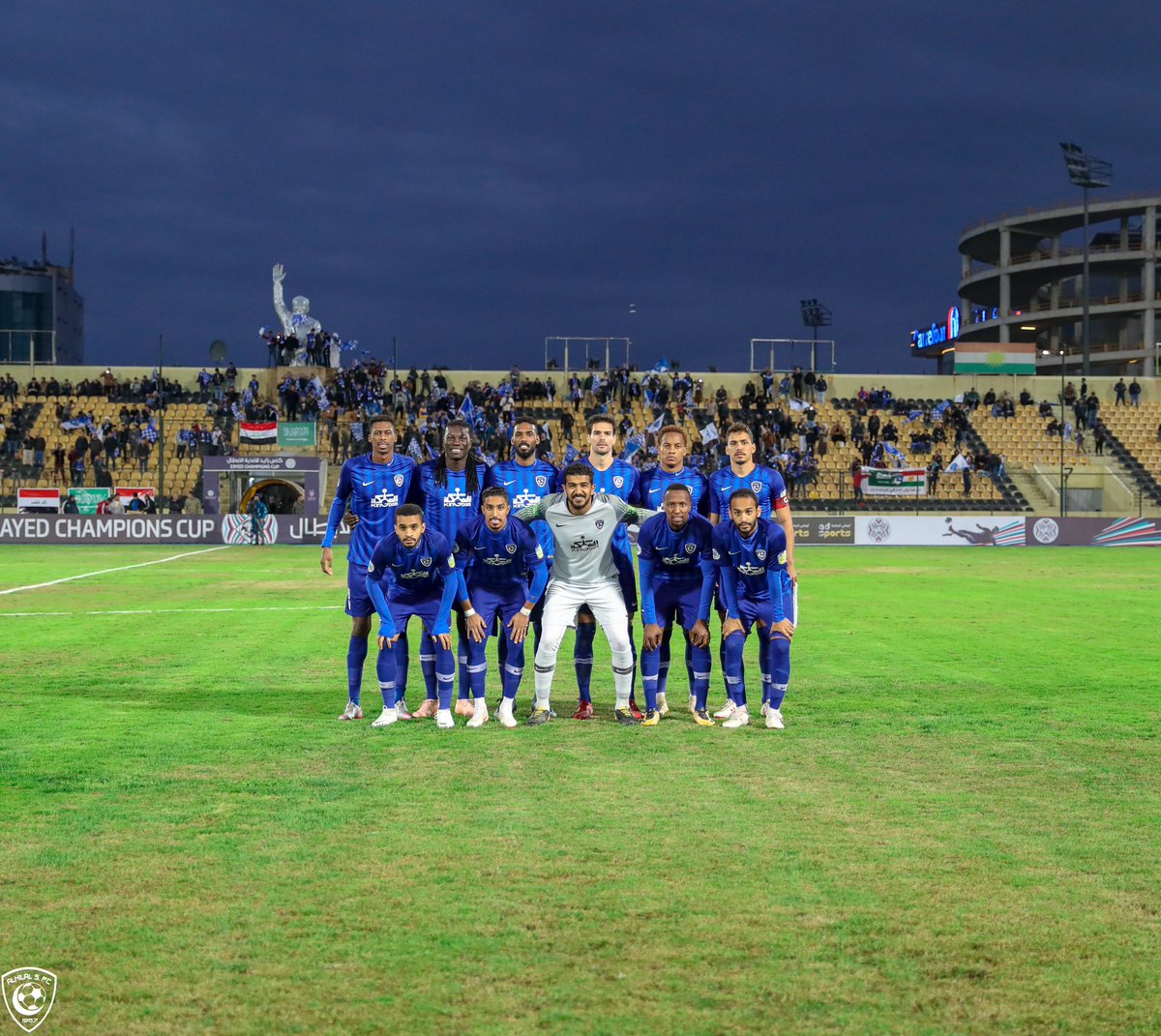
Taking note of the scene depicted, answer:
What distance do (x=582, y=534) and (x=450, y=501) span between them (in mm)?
1234

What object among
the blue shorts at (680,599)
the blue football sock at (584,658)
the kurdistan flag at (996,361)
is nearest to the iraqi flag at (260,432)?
the kurdistan flag at (996,361)

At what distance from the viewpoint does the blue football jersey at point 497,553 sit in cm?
1012

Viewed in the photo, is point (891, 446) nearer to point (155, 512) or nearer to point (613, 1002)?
point (155, 512)

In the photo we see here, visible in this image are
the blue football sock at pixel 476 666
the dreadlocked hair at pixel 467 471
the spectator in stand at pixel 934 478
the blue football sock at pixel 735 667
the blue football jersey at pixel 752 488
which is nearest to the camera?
the blue football sock at pixel 735 667

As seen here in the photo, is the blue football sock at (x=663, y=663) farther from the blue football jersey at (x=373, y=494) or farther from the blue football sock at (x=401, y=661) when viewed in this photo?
the blue football jersey at (x=373, y=494)

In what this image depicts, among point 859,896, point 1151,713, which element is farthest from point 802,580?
point 859,896

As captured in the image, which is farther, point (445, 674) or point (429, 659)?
point (429, 659)

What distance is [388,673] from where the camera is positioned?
10.3m

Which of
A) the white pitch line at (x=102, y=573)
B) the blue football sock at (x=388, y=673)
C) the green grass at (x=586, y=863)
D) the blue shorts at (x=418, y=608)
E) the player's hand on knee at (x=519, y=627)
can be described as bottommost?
the white pitch line at (x=102, y=573)

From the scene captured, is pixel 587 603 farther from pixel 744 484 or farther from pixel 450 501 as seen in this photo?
pixel 744 484

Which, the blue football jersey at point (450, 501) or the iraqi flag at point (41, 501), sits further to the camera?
the iraqi flag at point (41, 501)

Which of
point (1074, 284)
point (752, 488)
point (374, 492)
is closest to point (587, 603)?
point (752, 488)

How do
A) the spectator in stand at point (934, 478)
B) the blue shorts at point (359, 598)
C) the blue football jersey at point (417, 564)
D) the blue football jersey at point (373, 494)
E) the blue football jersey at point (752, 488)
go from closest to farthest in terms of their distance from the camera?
1. the blue football jersey at point (417, 564)
2. the blue shorts at point (359, 598)
3. the blue football jersey at point (752, 488)
4. the blue football jersey at point (373, 494)
5. the spectator in stand at point (934, 478)

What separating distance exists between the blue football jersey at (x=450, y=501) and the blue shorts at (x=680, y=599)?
166 centimetres
